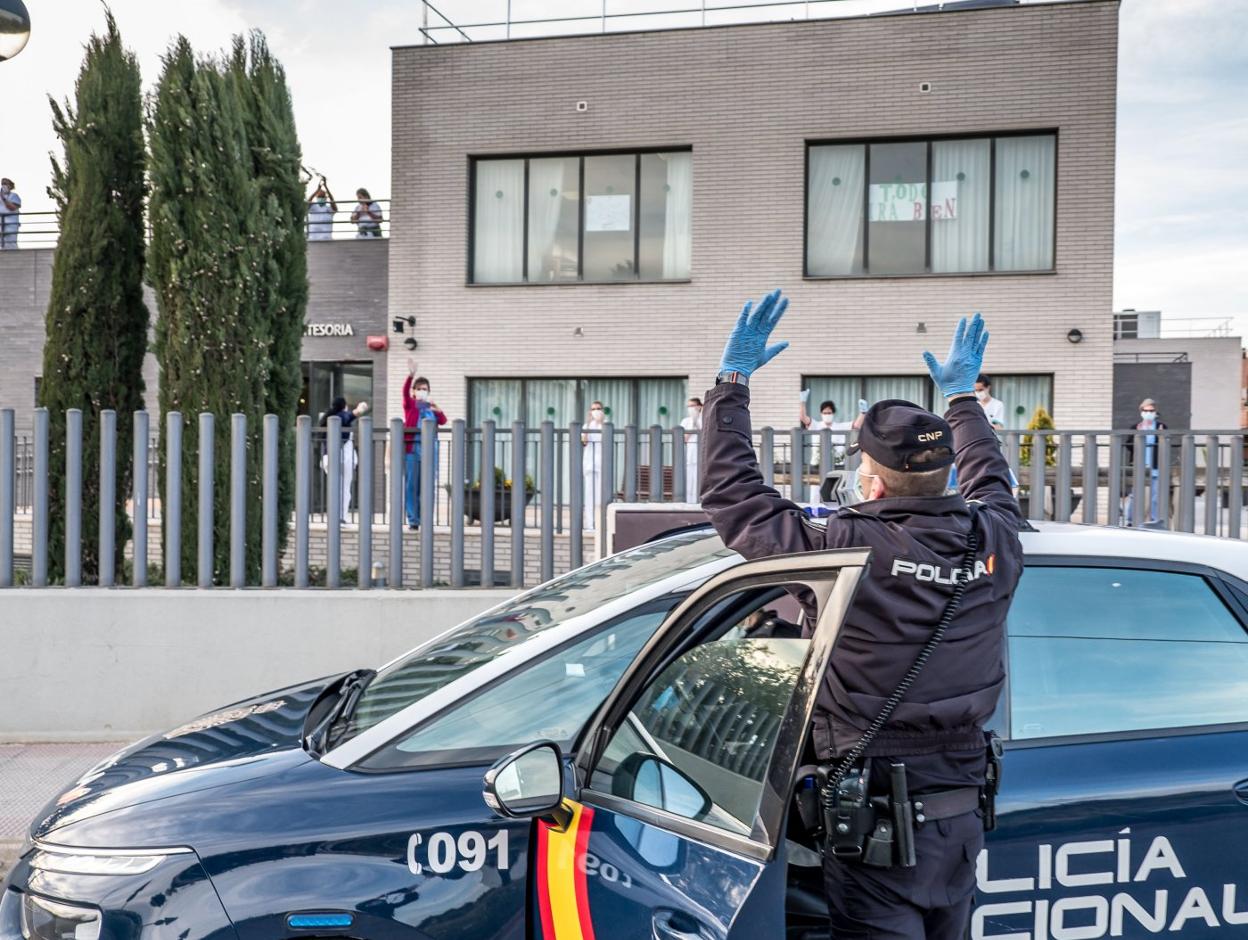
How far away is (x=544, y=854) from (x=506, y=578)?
16.9 feet

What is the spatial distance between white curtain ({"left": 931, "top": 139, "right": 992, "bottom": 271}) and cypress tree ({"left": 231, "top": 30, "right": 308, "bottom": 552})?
11.1 meters

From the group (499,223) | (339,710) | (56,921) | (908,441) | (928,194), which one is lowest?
(56,921)

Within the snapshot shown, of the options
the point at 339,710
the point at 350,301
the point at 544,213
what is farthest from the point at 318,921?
the point at 350,301

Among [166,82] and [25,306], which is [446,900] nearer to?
[166,82]

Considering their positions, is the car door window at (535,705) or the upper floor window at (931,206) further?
the upper floor window at (931,206)

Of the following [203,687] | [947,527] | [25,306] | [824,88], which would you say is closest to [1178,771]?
[947,527]

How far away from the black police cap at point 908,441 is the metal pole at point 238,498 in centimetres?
575

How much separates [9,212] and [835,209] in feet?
53.0

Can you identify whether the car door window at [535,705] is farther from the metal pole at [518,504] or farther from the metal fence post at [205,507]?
the metal fence post at [205,507]

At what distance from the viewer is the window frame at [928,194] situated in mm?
17062

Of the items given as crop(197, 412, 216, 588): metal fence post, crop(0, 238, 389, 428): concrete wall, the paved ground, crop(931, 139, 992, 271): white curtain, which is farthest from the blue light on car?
crop(0, 238, 389, 428): concrete wall

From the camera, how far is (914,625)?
2283 millimetres

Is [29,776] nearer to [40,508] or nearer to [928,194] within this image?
[40,508]

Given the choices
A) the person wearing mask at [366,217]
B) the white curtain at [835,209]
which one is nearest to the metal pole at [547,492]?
the white curtain at [835,209]
